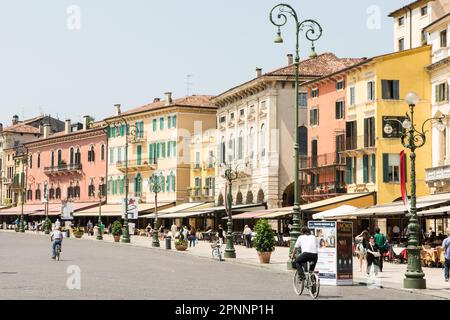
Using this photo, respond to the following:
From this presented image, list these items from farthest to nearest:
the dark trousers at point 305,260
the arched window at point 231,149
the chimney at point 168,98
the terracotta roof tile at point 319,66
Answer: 1. the chimney at point 168,98
2. the arched window at point 231,149
3. the terracotta roof tile at point 319,66
4. the dark trousers at point 305,260

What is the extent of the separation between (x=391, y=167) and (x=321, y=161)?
→ 8.07 meters

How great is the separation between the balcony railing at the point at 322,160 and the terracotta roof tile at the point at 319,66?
6.74m

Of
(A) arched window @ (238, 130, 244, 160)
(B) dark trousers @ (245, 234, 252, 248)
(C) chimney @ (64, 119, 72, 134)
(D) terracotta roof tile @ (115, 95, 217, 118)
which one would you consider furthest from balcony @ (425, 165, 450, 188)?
(C) chimney @ (64, 119, 72, 134)

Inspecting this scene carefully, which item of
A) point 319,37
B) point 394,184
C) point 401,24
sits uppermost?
point 401,24

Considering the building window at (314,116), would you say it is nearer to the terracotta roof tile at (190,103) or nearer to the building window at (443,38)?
the building window at (443,38)

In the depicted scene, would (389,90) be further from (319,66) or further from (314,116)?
(319,66)

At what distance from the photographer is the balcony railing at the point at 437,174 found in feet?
153

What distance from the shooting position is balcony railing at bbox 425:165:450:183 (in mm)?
46625

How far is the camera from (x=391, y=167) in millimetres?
54031

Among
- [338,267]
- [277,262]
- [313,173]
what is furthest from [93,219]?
[338,267]

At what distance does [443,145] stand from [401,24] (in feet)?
56.5

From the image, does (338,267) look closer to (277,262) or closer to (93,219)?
(277,262)

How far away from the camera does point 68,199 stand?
344 feet

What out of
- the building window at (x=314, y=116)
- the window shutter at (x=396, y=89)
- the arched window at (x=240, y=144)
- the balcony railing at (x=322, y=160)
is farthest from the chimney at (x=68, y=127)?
the window shutter at (x=396, y=89)
